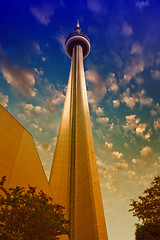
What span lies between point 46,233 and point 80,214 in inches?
595

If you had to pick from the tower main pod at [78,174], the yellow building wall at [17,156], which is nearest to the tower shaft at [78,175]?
the tower main pod at [78,174]

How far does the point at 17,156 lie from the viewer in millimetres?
11703

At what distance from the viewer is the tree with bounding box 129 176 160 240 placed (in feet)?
43.0

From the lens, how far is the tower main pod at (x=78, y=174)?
62.5 ft

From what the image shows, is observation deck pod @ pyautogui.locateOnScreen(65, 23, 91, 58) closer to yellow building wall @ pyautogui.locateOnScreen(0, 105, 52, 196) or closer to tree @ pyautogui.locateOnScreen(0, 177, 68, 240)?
yellow building wall @ pyautogui.locateOnScreen(0, 105, 52, 196)

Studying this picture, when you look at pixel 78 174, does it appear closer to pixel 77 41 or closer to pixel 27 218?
pixel 27 218

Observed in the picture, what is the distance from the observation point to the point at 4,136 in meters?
11.3

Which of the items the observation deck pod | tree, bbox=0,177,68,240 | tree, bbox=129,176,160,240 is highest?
the observation deck pod

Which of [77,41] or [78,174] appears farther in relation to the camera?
[77,41]

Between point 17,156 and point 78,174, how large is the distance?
15.2m

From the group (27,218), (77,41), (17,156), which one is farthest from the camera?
(77,41)

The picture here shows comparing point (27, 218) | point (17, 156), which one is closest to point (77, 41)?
point (17, 156)

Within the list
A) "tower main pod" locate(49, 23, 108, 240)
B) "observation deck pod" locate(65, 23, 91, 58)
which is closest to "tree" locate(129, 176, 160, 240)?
"tower main pod" locate(49, 23, 108, 240)

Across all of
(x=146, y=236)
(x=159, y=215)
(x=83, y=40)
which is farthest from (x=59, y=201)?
(x=83, y=40)
